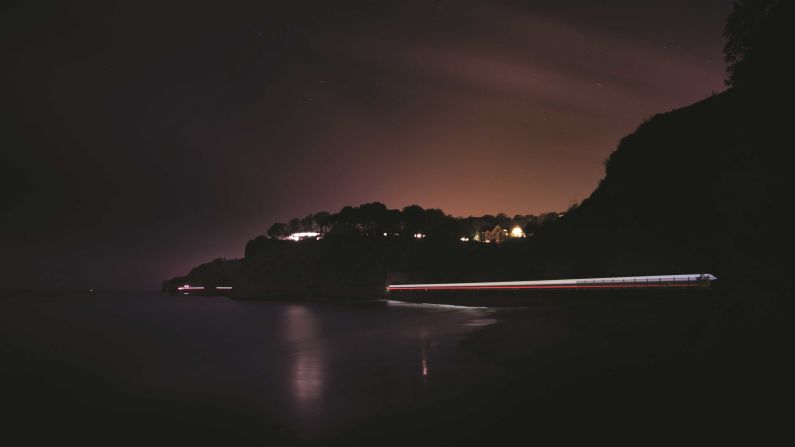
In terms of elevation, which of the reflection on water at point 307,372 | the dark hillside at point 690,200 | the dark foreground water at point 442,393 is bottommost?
the reflection on water at point 307,372

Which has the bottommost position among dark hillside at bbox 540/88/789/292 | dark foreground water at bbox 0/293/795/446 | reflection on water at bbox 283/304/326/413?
reflection on water at bbox 283/304/326/413

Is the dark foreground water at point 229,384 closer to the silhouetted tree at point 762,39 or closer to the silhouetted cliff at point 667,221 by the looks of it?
the silhouetted cliff at point 667,221

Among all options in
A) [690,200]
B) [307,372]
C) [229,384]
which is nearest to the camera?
[229,384]

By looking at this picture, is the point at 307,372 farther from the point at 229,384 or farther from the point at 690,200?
the point at 690,200

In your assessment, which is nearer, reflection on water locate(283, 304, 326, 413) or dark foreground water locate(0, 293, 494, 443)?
dark foreground water locate(0, 293, 494, 443)

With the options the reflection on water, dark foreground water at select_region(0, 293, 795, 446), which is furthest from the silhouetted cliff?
the reflection on water

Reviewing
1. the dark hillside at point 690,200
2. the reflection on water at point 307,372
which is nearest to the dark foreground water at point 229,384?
the reflection on water at point 307,372

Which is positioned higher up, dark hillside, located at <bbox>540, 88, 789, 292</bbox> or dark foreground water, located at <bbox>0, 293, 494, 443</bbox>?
dark hillside, located at <bbox>540, 88, 789, 292</bbox>

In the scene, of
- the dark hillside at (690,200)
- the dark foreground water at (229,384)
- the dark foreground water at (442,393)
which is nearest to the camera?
the dark foreground water at (442,393)

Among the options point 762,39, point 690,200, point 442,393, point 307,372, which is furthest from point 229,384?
point 690,200

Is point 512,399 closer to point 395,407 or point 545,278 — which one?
point 395,407

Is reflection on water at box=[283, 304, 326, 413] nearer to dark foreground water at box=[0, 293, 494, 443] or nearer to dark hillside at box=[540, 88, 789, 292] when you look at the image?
dark foreground water at box=[0, 293, 494, 443]

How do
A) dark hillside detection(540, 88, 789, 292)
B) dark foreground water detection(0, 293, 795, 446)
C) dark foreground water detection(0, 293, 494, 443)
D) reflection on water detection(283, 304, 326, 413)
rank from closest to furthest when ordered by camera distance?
dark foreground water detection(0, 293, 795, 446)
dark foreground water detection(0, 293, 494, 443)
dark hillside detection(540, 88, 789, 292)
reflection on water detection(283, 304, 326, 413)

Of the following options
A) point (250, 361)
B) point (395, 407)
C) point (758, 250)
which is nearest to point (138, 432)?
point (395, 407)
